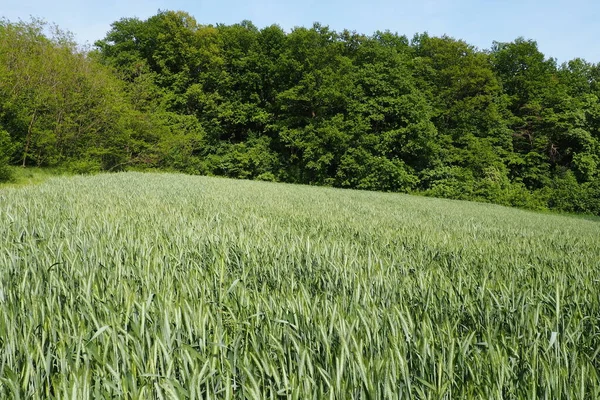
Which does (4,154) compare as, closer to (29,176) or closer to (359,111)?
(29,176)

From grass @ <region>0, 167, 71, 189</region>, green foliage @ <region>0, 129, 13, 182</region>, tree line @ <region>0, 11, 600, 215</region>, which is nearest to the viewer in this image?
green foliage @ <region>0, 129, 13, 182</region>

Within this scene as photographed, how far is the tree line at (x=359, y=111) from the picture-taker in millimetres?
32500

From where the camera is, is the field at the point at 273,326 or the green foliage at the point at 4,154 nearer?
the field at the point at 273,326

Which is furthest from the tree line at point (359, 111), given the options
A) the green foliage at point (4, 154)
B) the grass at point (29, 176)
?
the green foliage at point (4, 154)

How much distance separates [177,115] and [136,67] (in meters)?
5.65

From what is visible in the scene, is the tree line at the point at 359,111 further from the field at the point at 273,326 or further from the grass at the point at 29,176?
the field at the point at 273,326

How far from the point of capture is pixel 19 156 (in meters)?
19.0

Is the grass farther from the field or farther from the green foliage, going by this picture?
the field

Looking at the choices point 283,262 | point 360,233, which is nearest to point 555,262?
point 360,233

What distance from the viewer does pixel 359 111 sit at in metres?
34.9

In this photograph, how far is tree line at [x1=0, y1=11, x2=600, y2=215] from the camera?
107 feet

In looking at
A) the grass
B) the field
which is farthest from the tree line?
the field

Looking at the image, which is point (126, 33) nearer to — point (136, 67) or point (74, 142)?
point (136, 67)

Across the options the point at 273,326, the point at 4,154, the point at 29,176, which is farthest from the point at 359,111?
the point at 273,326
